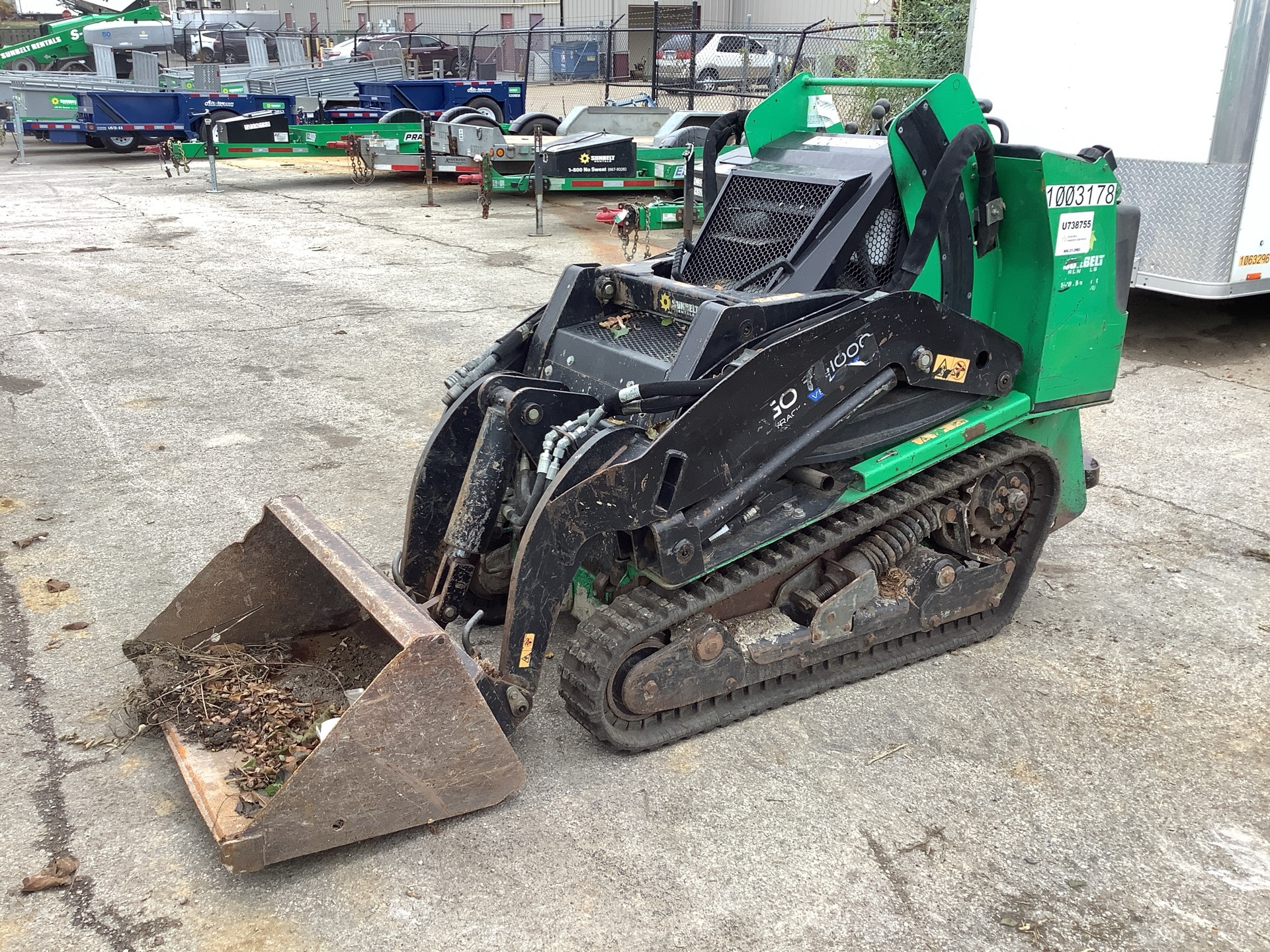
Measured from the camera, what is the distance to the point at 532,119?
17500mm

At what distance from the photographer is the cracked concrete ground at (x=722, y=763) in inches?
114

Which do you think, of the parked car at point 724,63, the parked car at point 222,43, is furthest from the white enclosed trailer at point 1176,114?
the parked car at point 222,43

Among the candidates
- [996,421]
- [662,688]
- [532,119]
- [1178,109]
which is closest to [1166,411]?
[1178,109]

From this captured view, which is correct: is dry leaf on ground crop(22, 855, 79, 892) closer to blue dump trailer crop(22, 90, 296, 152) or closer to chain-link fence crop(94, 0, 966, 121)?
chain-link fence crop(94, 0, 966, 121)

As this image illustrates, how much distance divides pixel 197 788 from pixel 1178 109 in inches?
298

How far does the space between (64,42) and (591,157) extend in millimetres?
17622

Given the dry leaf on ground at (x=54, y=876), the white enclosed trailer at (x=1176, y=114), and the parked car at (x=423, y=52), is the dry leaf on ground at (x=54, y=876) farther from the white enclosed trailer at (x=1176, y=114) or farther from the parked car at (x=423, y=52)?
the parked car at (x=423, y=52)

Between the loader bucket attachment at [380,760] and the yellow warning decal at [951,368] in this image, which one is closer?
the loader bucket attachment at [380,760]

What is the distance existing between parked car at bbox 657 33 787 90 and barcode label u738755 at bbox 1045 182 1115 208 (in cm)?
1520

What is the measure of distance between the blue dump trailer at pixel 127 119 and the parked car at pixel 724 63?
25.6 feet

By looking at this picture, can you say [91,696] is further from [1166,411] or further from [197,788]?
[1166,411]

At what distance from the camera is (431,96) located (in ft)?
62.8

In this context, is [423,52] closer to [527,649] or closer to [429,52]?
[429,52]

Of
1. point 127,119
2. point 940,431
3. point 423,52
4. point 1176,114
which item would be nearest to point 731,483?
point 940,431
